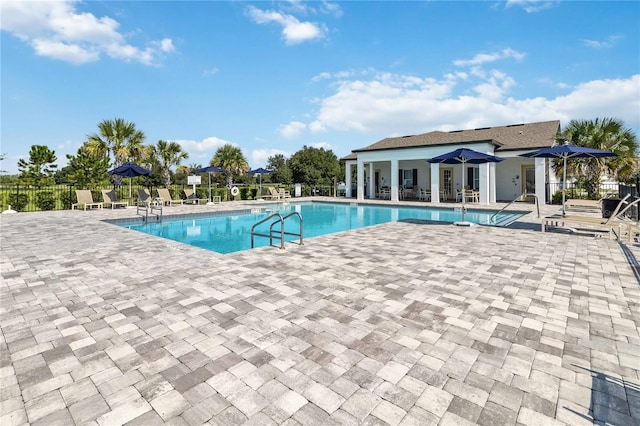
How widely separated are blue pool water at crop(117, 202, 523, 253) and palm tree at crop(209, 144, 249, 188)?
976 centimetres

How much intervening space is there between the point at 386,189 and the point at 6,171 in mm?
23398

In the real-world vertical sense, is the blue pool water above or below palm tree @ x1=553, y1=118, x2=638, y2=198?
below

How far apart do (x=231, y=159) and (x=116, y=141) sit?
9.18 metres

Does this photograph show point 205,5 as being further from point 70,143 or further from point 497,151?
point 497,151

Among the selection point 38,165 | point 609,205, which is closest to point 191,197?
point 38,165

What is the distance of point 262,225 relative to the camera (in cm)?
1394

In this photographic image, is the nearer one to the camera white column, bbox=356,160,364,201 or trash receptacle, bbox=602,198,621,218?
trash receptacle, bbox=602,198,621,218

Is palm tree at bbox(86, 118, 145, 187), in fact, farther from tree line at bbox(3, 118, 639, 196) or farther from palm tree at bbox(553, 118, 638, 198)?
palm tree at bbox(553, 118, 638, 198)

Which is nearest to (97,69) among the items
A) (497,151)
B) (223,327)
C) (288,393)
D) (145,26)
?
(145,26)

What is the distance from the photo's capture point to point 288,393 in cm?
234

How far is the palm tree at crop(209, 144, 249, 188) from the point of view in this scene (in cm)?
2838

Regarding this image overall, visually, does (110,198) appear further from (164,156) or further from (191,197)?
(164,156)

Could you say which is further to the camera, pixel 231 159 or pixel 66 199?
pixel 231 159

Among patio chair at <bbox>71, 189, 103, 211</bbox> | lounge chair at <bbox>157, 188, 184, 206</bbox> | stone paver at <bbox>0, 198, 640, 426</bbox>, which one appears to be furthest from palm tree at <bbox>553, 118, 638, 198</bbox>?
patio chair at <bbox>71, 189, 103, 211</bbox>
